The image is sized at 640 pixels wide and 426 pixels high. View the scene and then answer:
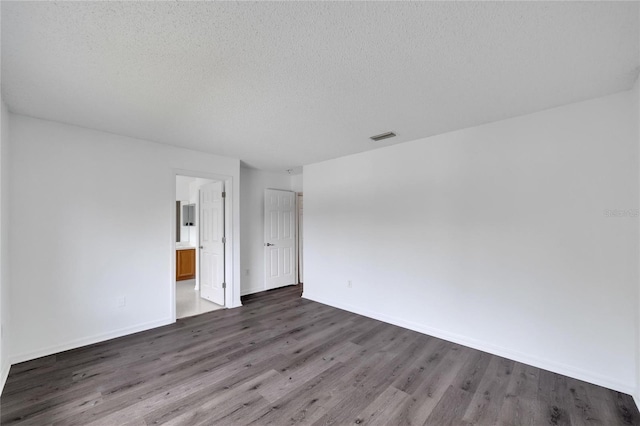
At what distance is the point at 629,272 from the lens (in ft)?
6.95

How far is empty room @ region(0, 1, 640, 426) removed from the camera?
1.57 meters

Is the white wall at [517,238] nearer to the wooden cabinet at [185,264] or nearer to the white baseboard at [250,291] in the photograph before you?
the white baseboard at [250,291]

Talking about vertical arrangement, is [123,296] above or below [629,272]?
below

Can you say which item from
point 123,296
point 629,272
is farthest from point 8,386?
point 629,272

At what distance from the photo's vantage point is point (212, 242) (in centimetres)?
448

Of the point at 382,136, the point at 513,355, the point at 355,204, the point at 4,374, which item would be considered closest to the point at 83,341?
the point at 4,374

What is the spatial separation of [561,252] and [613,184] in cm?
68

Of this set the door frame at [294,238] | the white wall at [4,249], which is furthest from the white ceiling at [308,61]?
the door frame at [294,238]

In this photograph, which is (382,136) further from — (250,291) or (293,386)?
(250,291)

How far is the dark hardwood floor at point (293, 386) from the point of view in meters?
1.86

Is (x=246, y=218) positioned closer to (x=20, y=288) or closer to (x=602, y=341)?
(x=20, y=288)

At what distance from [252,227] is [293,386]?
10.8ft

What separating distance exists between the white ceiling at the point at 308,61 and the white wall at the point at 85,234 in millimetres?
388

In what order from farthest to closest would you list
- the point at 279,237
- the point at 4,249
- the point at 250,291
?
the point at 279,237, the point at 250,291, the point at 4,249
